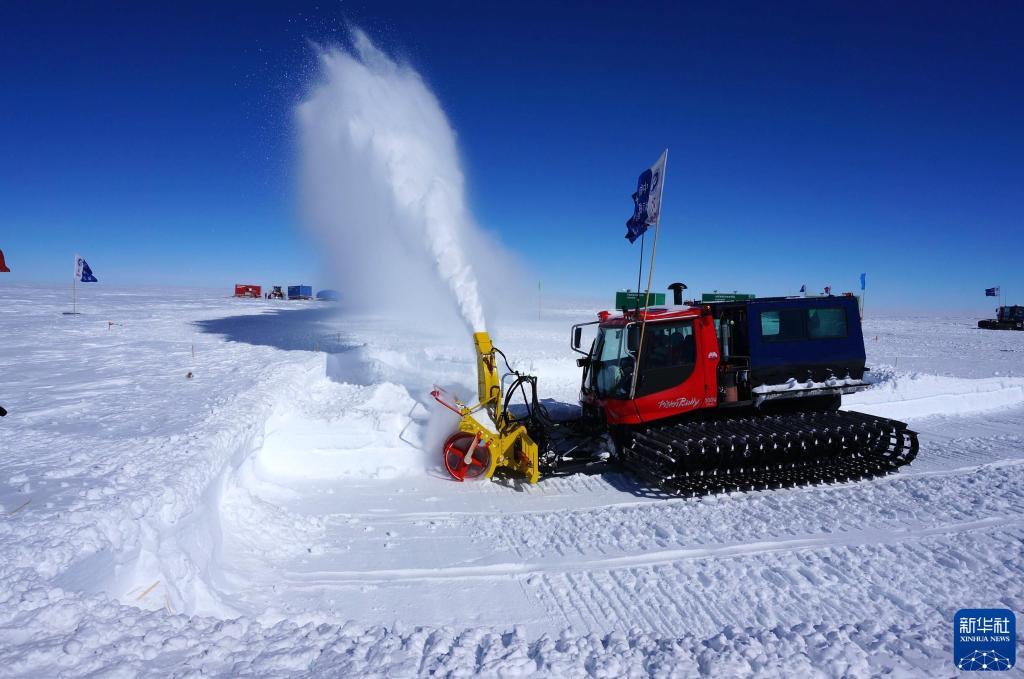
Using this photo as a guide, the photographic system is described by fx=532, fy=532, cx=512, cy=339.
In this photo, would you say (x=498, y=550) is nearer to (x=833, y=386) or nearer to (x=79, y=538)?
(x=79, y=538)

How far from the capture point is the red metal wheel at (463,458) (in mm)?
7703

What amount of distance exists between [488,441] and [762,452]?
3.82 m

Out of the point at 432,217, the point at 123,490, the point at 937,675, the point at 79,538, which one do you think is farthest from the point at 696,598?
the point at 432,217

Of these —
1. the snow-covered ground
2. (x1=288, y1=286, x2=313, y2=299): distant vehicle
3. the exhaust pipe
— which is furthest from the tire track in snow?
(x1=288, y1=286, x2=313, y2=299): distant vehicle

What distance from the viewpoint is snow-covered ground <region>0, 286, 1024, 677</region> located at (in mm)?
3477

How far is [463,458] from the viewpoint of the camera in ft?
25.3

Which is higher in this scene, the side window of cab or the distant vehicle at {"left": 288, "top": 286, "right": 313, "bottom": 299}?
the distant vehicle at {"left": 288, "top": 286, "right": 313, "bottom": 299}

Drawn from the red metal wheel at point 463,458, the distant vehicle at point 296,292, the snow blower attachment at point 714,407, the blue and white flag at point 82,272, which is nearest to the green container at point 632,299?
the snow blower attachment at point 714,407

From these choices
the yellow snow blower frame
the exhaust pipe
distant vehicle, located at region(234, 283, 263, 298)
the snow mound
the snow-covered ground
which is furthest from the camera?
Answer: distant vehicle, located at region(234, 283, 263, 298)

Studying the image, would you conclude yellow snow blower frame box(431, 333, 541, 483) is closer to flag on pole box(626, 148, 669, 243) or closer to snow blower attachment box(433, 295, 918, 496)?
snow blower attachment box(433, 295, 918, 496)

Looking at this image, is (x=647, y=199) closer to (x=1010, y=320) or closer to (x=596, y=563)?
(x=596, y=563)

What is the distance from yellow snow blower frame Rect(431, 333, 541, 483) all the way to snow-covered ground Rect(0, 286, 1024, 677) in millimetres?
312

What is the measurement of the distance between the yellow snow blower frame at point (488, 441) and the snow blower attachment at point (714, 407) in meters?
0.02

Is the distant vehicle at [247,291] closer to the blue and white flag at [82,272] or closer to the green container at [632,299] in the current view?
the blue and white flag at [82,272]
